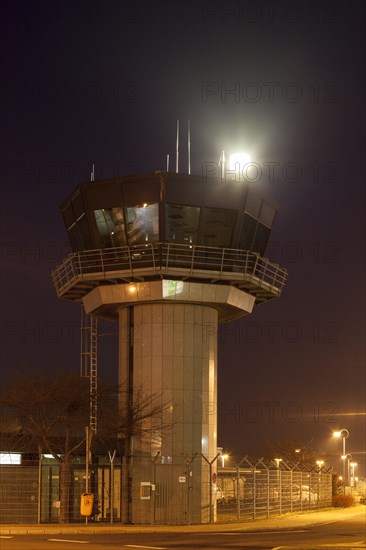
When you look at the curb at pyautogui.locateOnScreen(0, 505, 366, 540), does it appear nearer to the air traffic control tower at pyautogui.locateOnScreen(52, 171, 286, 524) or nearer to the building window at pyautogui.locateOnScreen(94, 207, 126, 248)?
the air traffic control tower at pyautogui.locateOnScreen(52, 171, 286, 524)

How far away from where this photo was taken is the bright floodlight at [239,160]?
4459cm

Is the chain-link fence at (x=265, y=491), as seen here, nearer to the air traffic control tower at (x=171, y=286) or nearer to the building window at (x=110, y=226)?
the air traffic control tower at (x=171, y=286)

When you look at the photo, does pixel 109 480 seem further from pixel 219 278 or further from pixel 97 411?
pixel 219 278

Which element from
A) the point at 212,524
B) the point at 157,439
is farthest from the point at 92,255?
the point at 212,524

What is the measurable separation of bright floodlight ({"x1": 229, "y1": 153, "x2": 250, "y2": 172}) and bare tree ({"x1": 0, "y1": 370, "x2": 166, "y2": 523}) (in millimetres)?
11967

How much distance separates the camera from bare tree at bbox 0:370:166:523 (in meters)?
41.0

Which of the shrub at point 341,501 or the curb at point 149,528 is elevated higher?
the curb at point 149,528

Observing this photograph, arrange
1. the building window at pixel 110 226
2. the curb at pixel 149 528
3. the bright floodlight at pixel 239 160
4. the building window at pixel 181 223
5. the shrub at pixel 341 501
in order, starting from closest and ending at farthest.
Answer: the curb at pixel 149 528 → the building window at pixel 181 223 → the building window at pixel 110 226 → the bright floodlight at pixel 239 160 → the shrub at pixel 341 501

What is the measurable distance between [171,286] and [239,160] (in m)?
7.13

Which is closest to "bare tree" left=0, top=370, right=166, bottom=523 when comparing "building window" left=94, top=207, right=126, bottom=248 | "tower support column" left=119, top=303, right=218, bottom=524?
"tower support column" left=119, top=303, right=218, bottom=524

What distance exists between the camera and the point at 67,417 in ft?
136

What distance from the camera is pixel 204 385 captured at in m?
44.7

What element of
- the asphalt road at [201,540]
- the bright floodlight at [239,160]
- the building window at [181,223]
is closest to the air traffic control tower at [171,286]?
the building window at [181,223]

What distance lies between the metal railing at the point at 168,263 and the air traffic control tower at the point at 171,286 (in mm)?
49
